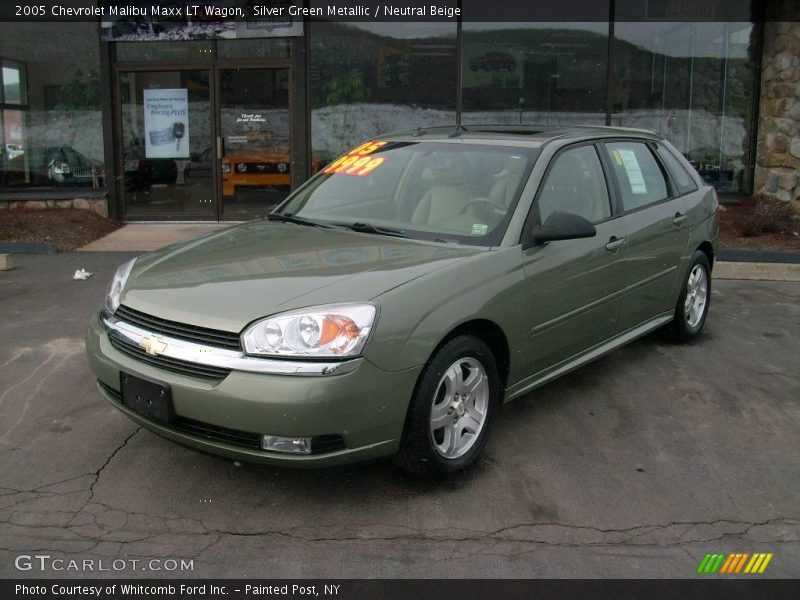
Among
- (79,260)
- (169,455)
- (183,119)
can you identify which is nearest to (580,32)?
(183,119)

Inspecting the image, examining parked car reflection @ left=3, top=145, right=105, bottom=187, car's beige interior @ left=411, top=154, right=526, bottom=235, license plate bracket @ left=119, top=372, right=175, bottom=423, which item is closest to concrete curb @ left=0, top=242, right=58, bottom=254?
parked car reflection @ left=3, top=145, right=105, bottom=187

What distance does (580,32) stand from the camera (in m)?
11.9

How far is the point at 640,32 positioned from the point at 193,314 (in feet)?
33.7

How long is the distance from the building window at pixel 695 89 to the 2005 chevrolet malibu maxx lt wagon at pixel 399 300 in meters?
6.96

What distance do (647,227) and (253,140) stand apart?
814 centimetres

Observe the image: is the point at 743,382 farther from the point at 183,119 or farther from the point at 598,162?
the point at 183,119

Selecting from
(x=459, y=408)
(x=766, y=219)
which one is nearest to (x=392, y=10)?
(x=766, y=219)

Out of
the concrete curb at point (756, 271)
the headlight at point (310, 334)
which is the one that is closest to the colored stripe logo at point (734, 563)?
the headlight at point (310, 334)

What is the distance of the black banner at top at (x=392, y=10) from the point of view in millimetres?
11766

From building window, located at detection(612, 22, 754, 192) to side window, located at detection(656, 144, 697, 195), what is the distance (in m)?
6.23

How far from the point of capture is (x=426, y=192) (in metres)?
4.62

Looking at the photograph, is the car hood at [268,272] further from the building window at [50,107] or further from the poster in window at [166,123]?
the building window at [50,107]

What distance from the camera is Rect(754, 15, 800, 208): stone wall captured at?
1127cm

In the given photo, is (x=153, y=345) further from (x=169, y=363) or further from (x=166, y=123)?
A: (x=166, y=123)
